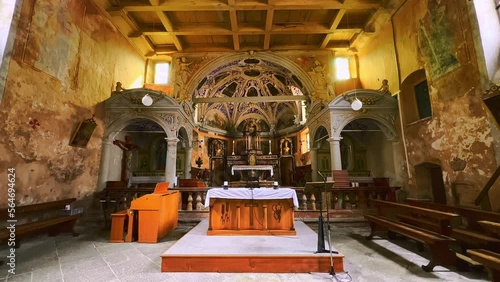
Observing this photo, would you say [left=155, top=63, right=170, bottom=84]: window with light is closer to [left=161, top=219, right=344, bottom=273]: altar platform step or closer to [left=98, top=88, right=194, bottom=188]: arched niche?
[left=98, top=88, right=194, bottom=188]: arched niche

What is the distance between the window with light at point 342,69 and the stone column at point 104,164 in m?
11.5

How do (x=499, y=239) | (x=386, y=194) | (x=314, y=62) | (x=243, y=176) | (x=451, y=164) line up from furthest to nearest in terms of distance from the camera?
(x=243, y=176)
(x=314, y=62)
(x=386, y=194)
(x=451, y=164)
(x=499, y=239)

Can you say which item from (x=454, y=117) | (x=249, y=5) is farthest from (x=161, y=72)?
(x=454, y=117)

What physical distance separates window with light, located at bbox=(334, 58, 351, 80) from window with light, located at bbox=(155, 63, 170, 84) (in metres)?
9.43

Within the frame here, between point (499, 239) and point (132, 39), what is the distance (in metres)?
14.0

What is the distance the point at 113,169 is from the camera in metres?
9.85

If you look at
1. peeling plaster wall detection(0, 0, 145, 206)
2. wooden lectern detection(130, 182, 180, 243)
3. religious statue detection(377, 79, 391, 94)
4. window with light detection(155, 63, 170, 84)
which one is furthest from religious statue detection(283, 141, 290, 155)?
wooden lectern detection(130, 182, 180, 243)

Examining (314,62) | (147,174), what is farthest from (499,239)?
(147,174)

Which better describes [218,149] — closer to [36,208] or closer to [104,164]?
[104,164]

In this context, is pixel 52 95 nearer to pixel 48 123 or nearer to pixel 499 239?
pixel 48 123

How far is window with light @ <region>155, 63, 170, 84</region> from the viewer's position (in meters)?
12.2

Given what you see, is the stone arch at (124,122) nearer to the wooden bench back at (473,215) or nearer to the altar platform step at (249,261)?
the altar platform step at (249,261)

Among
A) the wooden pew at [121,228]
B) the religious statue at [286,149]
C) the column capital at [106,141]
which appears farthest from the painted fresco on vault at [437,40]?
the column capital at [106,141]

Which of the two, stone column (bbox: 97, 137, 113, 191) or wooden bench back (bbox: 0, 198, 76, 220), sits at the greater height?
stone column (bbox: 97, 137, 113, 191)
